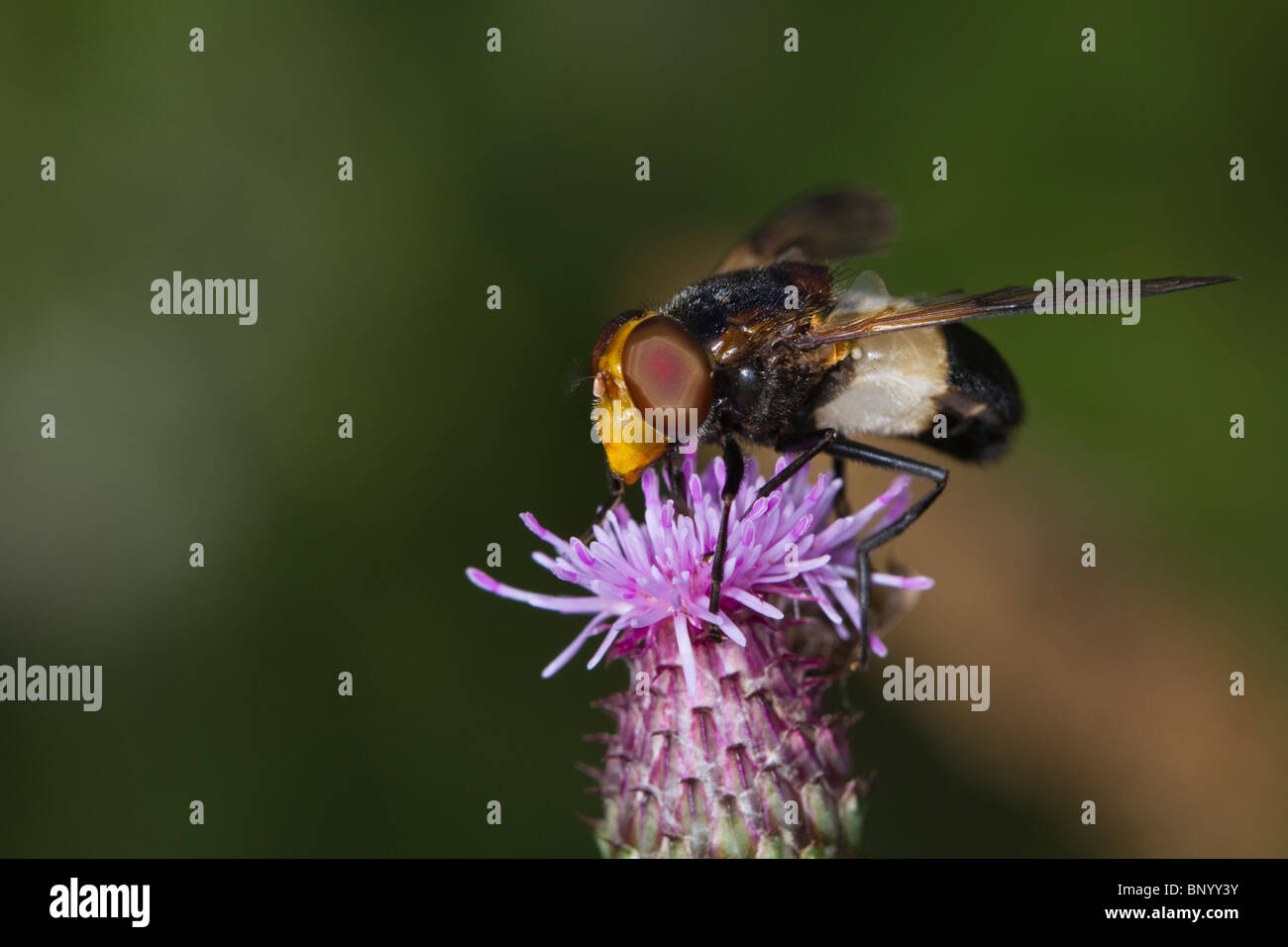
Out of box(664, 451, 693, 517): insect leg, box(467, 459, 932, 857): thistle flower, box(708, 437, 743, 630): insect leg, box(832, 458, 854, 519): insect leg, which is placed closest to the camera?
box(708, 437, 743, 630): insect leg

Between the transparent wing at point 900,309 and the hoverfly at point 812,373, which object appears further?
the transparent wing at point 900,309

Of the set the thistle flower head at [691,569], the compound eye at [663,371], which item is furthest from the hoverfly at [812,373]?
the thistle flower head at [691,569]

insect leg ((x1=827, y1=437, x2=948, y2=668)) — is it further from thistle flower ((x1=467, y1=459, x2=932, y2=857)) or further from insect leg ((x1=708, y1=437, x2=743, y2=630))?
insect leg ((x1=708, y1=437, x2=743, y2=630))

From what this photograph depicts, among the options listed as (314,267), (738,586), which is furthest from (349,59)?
(738,586)

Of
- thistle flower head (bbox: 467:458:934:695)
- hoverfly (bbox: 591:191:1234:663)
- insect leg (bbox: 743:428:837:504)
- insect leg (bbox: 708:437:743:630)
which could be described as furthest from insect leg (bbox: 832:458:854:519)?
insect leg (bbox: 708:437:743:630)

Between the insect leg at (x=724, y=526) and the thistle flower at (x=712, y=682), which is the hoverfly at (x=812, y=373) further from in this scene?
the thistle flower at (x=712, y=682)

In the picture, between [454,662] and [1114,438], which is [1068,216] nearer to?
[1114,438]
